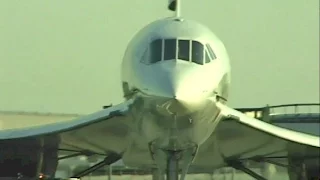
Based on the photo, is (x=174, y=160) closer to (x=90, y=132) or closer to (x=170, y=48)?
(x=170, y=48)

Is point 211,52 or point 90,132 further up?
point 211,52

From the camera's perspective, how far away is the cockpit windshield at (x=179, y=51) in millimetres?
14672

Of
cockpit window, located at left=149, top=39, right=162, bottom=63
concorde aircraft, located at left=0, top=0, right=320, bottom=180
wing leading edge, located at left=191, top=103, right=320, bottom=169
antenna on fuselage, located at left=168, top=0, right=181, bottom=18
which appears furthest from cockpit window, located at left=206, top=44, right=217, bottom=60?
antenna on fuselage, located at left=168, top=0, right=181, bottom=18

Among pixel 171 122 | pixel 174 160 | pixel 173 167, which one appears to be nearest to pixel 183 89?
pixel 171 122

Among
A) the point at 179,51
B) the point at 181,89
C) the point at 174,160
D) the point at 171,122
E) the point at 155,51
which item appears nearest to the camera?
the point at 181,89

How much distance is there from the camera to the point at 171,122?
14.2 meters

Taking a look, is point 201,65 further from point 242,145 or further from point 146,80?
point 242,145

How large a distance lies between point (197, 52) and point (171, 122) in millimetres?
1477

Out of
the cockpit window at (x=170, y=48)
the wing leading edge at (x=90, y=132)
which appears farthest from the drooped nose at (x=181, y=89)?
the wing leading edge at (x=90, y=132)

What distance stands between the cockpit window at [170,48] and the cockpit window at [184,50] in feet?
0.30

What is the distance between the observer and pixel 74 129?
60.5ft

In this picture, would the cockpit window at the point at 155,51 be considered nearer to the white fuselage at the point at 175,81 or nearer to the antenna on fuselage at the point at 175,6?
the white fuselage at the point at 175,81

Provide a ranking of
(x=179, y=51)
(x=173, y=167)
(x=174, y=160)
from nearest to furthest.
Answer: (x=179, y=51) → (x=174, y=160) → (x=173, y=167)

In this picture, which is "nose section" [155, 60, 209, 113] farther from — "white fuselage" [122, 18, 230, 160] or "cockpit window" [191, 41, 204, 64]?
"cockpit window" [191, 41, 204, 64]
